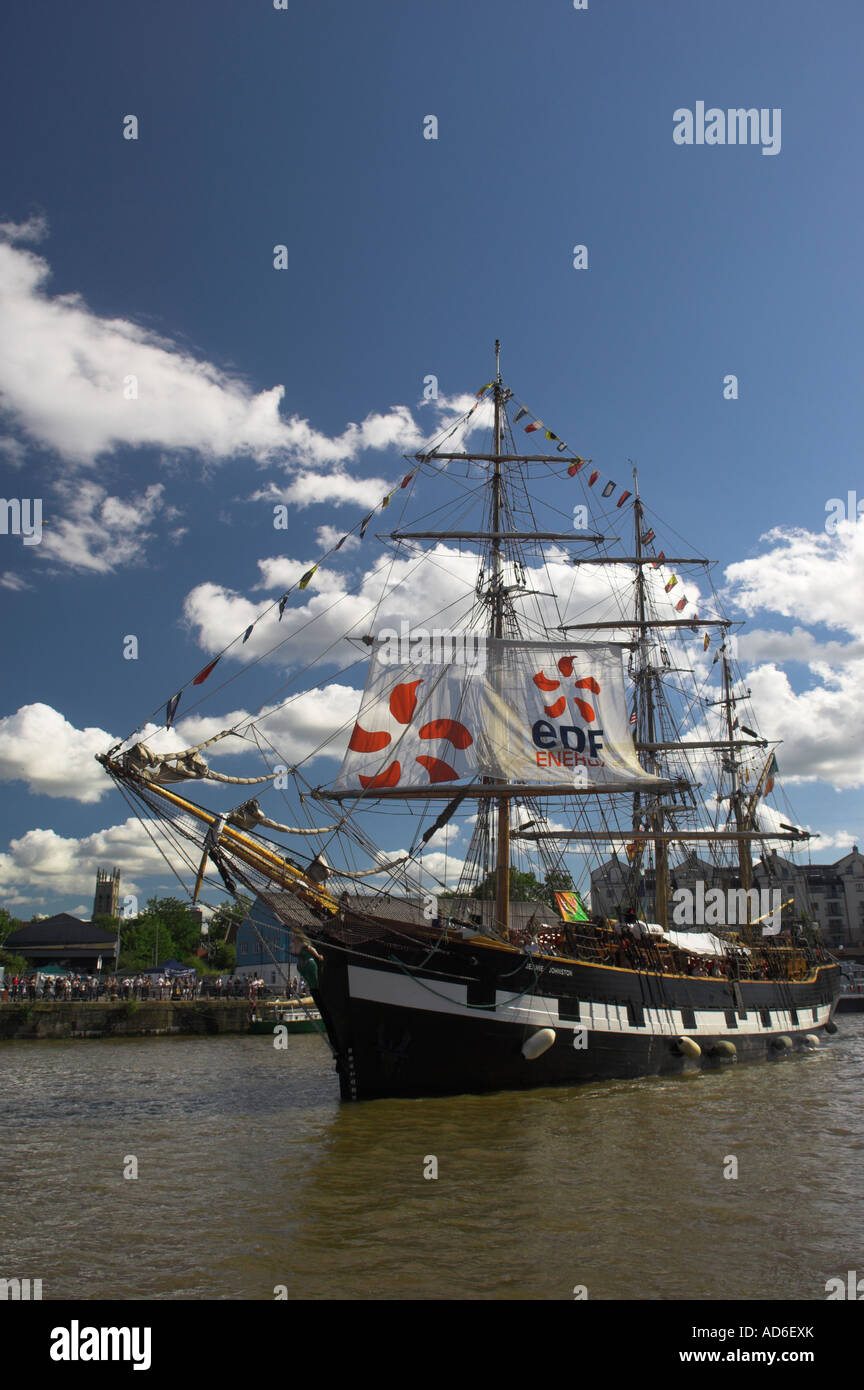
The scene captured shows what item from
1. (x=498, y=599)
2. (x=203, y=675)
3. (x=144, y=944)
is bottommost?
(x=144, y=944)

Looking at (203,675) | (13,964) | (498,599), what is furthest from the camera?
(13,964)

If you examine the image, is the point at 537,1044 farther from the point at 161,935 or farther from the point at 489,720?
the point at 161,935

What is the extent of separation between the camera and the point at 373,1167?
13625mm

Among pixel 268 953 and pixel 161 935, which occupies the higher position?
pixel 268 953

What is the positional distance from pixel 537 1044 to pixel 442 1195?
8.12 meters

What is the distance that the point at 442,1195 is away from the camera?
11969 mm

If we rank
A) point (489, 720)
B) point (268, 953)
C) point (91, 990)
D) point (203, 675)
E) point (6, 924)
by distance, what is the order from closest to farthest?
point (203, 675)
point (489, 720)
point (268, 953)
point (91, 990)
point (6, 924)

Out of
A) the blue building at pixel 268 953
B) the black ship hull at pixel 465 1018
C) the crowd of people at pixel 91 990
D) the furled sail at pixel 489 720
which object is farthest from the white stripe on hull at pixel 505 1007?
the crowd of people at pixel 91 990

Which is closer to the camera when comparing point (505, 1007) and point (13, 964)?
point (505, 1007)

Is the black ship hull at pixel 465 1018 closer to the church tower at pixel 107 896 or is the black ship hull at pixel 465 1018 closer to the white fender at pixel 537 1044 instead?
the white fender at pixel 537 1044

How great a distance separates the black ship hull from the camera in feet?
62.3

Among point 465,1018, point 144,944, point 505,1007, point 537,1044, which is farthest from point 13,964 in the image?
point 537,1044
